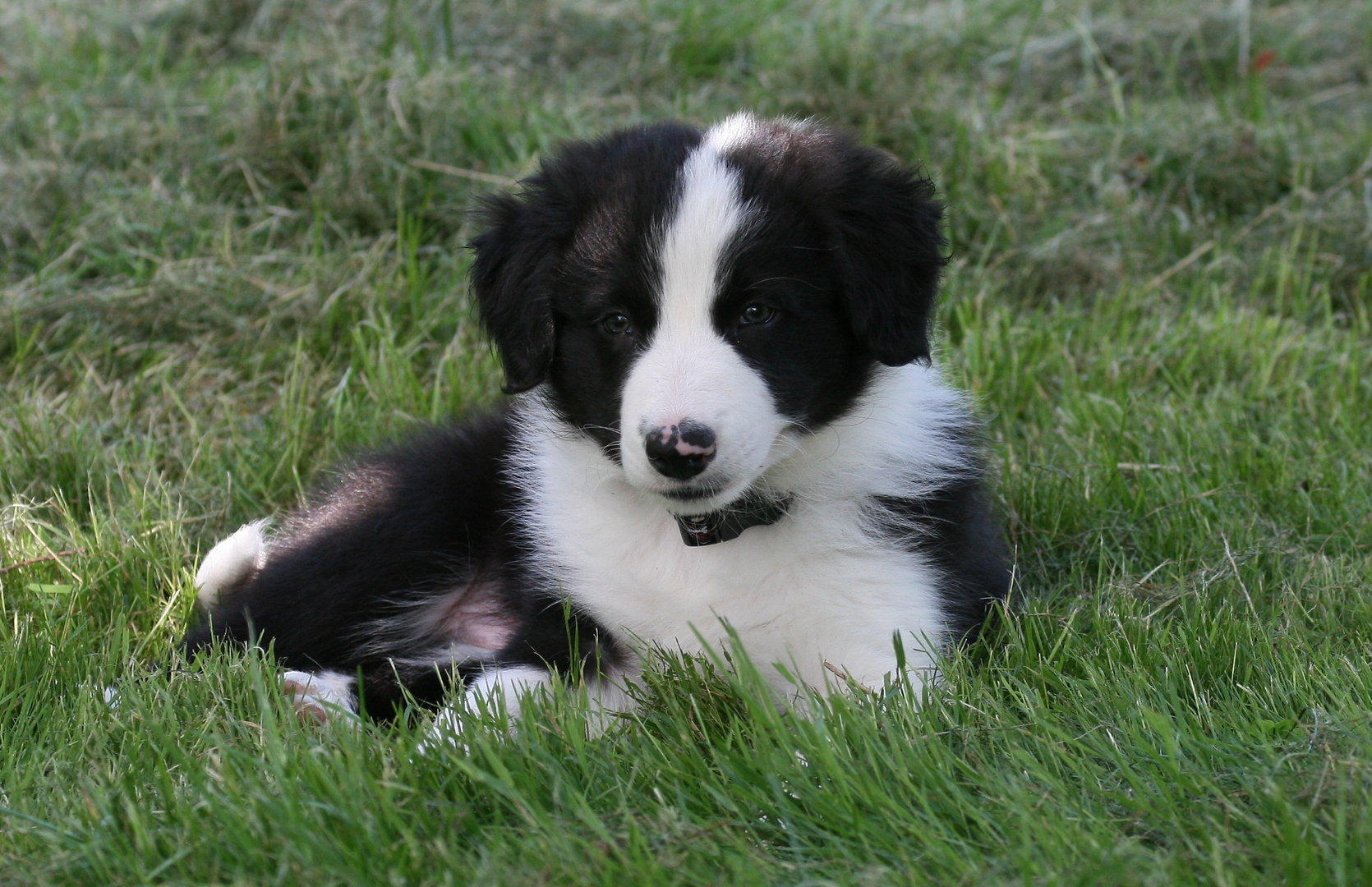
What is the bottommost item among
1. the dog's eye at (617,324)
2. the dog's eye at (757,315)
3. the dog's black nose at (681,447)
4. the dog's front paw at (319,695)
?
the dog's front paw at (319,695)

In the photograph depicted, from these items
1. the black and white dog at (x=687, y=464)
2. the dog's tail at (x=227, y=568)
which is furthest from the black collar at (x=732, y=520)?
the dog's tail at (x=227, y=568)

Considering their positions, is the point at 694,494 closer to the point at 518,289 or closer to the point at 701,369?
the point at 701,369

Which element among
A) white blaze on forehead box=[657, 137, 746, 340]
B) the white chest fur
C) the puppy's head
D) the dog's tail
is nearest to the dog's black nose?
the puppy's head

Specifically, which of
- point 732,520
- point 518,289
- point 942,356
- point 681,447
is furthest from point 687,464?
point 942,356

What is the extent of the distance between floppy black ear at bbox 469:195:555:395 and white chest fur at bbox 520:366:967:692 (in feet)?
0.61

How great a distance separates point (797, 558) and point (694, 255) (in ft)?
2.19

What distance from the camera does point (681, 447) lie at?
2252mm

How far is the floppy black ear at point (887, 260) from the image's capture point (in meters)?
2.56

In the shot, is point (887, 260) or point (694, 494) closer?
point (694, 494)

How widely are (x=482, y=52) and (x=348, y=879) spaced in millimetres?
4473

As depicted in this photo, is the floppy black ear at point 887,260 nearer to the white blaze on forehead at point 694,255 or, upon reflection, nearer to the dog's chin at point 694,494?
the white blaze on forehead at point 694,255

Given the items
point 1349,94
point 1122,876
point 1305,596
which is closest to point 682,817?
point 1122,876

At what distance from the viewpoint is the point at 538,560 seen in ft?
9.52

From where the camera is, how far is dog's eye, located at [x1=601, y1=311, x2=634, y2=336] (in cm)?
251
